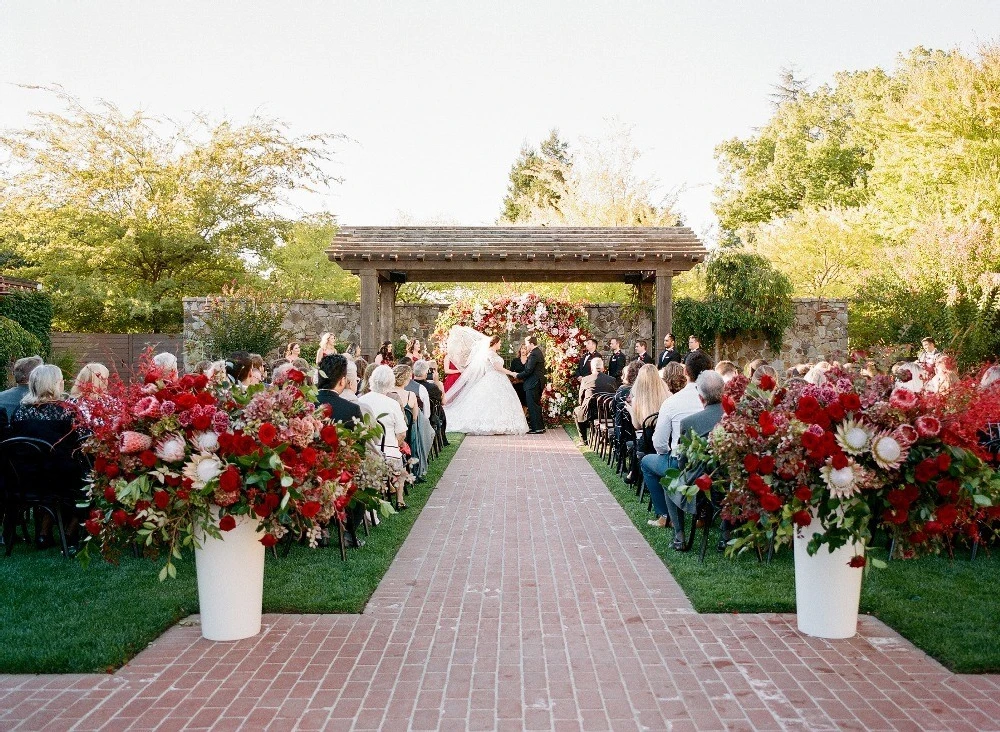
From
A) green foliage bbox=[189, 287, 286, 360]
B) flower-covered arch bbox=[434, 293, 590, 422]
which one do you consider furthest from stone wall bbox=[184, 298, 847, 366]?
flower-covered arch bbox=[434, 293, 590, 422]

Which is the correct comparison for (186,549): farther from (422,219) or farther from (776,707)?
(422,219)

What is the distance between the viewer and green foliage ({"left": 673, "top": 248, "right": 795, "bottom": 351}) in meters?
21.4

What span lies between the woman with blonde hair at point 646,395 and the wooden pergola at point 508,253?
974 centimetres

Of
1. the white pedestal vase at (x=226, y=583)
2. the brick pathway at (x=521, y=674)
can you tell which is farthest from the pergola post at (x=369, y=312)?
the white pedestal vase at (x=226, y=583)

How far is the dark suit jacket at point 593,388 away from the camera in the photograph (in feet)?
49.4

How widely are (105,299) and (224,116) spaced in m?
7.49

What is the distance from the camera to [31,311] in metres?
20.1

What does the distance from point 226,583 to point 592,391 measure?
1060 cm

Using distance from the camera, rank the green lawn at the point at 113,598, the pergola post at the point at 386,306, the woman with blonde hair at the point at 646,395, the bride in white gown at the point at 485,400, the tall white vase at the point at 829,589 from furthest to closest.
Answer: the pergola post at the point at 386,306 < the bride in white gown at the point at 485,400 < the woman with blonde hair at the point at 646,395 < the tall white vase at the point at 829,589 < the green lawn at the point at 113,598

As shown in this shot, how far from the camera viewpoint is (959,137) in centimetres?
2644

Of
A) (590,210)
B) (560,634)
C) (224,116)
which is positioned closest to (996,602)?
(560,634)

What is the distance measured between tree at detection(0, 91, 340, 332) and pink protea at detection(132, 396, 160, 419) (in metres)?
23.2

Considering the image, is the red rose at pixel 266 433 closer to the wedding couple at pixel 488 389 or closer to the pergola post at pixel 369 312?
the wedding couple at pixel 488 389

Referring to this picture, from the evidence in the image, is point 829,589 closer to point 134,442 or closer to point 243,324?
point 134,442
